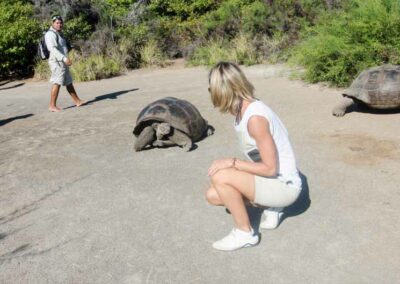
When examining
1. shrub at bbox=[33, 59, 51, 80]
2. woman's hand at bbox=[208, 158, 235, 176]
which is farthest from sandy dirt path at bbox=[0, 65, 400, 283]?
shrub at bbox=[33, 59, 51, 80]

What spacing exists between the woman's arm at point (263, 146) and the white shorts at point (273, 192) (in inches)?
6.0

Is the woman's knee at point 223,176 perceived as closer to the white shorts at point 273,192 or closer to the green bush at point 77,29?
the white shorts at point 273,192

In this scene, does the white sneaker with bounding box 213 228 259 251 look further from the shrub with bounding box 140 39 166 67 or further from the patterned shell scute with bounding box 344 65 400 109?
the shrub with bounding box 140 39 166 67

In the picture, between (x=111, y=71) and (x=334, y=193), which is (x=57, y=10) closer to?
(x=111, y=71)

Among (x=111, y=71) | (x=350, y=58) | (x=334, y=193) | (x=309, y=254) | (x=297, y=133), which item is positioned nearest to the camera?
(x=309, y=254)

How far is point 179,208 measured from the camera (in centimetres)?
496

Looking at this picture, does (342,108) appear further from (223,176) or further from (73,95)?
(73,95)

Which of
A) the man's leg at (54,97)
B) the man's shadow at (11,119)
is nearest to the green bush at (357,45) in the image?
the man's leg at (54,97)

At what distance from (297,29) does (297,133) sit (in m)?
7.58

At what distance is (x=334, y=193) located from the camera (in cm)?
500

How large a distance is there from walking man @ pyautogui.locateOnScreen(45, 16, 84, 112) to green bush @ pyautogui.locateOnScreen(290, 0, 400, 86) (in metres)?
4.62

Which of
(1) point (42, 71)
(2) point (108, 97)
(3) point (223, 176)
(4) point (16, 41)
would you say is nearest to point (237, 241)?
(3) point (223, 176)

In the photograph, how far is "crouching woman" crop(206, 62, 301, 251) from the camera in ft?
12.2

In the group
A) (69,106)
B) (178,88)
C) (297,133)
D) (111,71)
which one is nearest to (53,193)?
→ (297,133)
